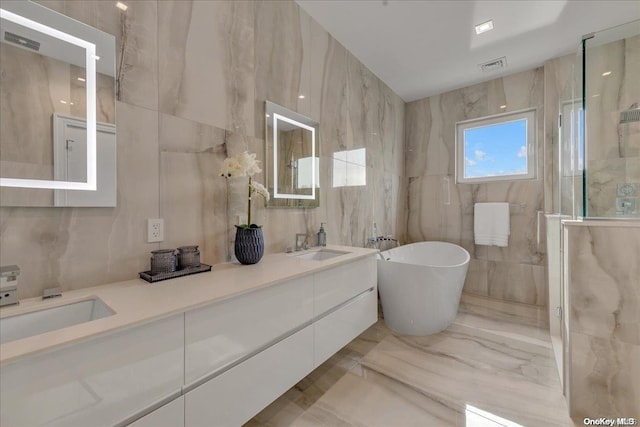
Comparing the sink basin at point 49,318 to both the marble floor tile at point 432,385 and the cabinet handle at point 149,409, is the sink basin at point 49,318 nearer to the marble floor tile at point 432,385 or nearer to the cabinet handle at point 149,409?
the cabinet handle at point 149,409

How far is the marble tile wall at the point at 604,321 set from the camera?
4.47ft

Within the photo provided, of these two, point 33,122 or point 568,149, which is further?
point 568,149

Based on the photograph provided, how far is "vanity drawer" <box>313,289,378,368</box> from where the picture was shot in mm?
1521

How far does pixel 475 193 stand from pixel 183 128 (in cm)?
337

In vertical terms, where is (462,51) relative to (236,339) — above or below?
above

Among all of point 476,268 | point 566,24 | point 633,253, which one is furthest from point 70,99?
point 476,268

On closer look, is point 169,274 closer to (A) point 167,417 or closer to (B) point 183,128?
(A) point 167,417

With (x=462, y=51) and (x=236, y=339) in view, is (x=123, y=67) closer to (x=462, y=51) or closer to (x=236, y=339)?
(x=236, y=339)

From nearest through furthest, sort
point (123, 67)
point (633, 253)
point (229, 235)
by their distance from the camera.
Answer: point (123, 67), point (633, 253), point (229, 235)

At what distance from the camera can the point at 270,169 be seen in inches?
74.0

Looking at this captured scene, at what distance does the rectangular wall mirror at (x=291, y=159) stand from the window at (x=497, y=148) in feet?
7.54

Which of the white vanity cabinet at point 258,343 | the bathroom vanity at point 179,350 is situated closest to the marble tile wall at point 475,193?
the white vanity cabinet at point 258,343

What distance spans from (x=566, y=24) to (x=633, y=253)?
2.06 metres

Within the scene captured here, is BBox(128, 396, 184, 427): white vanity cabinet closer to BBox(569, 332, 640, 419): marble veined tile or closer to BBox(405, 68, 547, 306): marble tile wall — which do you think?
BBox(569, 332, 640, 419): marble veined tile
